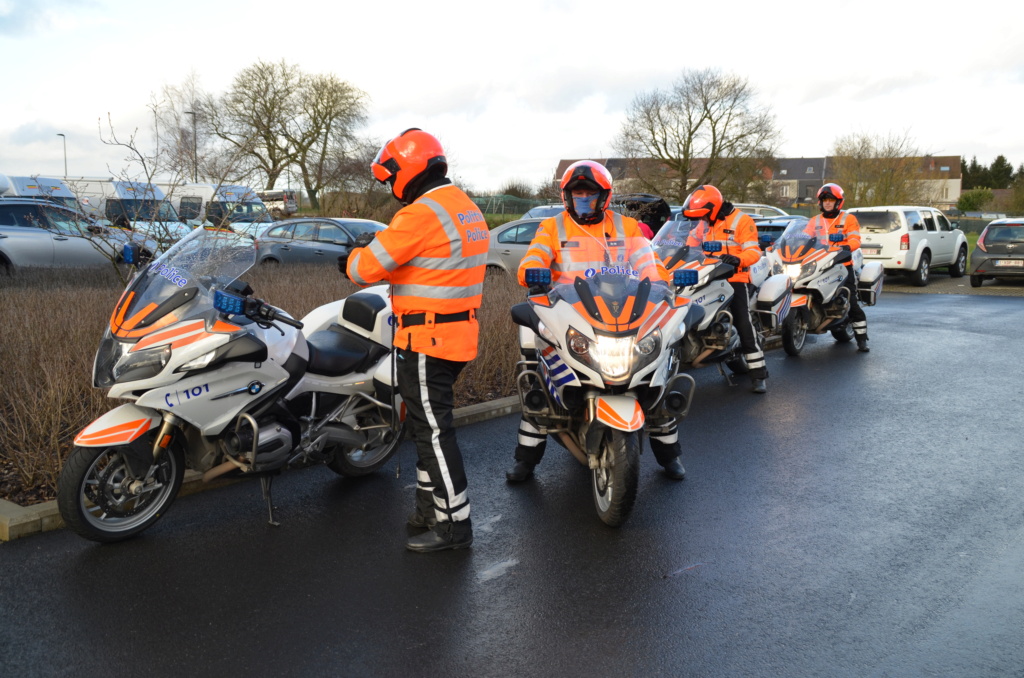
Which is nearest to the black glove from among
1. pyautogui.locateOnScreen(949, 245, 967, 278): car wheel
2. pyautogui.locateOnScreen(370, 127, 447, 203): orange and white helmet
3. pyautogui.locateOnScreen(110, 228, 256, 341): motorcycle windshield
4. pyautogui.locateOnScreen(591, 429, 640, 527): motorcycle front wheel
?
pyautogui.locateOnScreen(370, 127, 447, 203): orange and white helmet

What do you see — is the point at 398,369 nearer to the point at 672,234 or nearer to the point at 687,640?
the point at 687,640

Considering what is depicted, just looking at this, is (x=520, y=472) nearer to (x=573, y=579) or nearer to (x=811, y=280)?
(x=573, y=579)

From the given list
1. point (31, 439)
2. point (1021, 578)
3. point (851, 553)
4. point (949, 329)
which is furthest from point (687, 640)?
point (949, 329)

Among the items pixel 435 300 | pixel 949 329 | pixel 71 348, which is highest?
pixel 435 300

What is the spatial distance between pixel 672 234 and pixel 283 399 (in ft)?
16.2

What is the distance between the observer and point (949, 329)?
12758 millimetres

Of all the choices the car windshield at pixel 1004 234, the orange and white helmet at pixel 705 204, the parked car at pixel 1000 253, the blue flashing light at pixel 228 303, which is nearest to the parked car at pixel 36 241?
the orange and white helmet at pixel 705 204

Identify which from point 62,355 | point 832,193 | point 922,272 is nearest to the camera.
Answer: point 62,355

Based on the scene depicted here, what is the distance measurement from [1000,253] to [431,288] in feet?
63.9

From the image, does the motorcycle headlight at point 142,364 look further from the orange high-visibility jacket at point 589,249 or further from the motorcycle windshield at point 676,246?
the motorcycle windshield at point 676,246

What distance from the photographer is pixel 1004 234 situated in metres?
20.0

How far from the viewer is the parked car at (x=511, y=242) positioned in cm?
1692

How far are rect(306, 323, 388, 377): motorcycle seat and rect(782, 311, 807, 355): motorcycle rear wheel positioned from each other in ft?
20.9

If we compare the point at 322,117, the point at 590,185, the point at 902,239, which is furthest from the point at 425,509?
the point at 322,117
